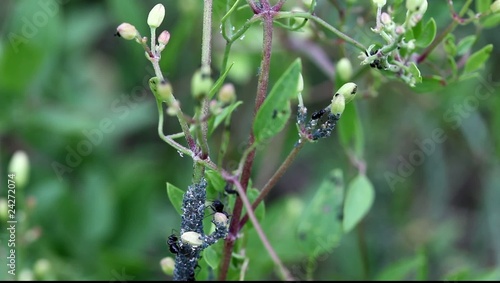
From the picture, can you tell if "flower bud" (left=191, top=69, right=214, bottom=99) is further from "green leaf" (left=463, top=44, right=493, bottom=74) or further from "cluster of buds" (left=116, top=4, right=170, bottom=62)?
"green leaf" (left=463, top=44, right=493, bottom=74)

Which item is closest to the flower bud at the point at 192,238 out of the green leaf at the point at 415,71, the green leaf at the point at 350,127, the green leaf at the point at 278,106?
the green leaf at the point at 278,106

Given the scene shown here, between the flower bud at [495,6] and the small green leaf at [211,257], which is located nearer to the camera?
the small green leaf at [211,257]

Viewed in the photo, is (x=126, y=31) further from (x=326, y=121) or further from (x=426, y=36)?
(x=426, y=36)

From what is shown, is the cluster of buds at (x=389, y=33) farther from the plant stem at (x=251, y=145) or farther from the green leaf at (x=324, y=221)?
the green leaf at (x=324, y=221)

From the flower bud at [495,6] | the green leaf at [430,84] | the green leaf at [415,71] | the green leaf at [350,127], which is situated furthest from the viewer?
the green leaf at [350,127]

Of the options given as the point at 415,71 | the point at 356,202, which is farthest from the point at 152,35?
the point at 356,202

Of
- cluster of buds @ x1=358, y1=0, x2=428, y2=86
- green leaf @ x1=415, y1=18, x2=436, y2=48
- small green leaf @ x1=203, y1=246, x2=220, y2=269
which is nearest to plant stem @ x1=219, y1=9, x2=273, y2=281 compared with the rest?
small green leaf @ x1=203, y1=246, x2=220, y2=269
